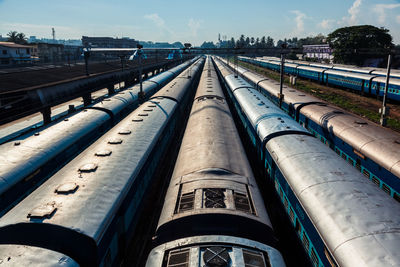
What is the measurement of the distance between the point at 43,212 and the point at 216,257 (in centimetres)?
508

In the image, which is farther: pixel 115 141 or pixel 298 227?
pixel 115 141

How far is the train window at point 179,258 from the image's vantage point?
6707 millimetres

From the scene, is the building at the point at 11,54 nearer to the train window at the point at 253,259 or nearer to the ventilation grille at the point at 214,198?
the ventilation grille at the point at 214,198

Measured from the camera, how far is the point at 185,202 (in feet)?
30.3

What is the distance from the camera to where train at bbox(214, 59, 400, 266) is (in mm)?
6841

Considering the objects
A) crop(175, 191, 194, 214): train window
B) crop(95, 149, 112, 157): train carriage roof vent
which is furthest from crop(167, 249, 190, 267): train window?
crop(95, 149, 112, 157): train carriage roof vent

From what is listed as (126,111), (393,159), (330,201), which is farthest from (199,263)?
(126,111)

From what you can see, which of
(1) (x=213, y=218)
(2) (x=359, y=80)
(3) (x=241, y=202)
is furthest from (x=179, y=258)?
(2) (x=359, y=80)

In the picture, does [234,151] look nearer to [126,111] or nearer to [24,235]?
[24,235]

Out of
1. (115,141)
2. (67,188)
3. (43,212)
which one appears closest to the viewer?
(43,212)

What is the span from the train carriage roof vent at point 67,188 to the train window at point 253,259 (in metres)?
6.04

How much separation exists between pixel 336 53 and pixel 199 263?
96.6 metres

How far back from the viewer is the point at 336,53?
287ft

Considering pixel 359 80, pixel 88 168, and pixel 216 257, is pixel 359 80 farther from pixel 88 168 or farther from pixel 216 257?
pixel 216 257
